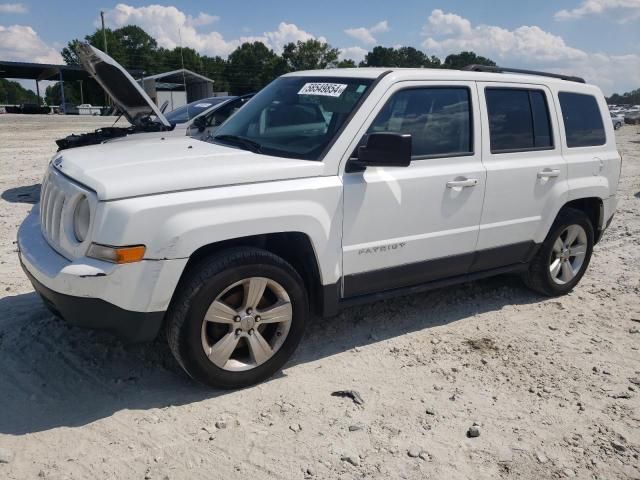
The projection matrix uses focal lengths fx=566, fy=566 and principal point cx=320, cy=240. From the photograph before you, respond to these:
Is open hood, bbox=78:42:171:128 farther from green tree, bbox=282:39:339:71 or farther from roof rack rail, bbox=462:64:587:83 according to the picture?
green tree, bbox=282:39:339:71

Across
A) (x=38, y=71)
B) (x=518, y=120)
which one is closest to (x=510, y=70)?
(x=518, y=120)

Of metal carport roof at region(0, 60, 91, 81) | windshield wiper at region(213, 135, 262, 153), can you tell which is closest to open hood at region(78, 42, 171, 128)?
windshield wiper at region(213, 135, 262, 153)

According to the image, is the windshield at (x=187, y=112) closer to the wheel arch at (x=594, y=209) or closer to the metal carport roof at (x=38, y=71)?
the wheel arch at (x=594, y=209)

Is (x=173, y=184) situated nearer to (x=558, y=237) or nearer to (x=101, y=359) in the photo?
(x=101, y=359)

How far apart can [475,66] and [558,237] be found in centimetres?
166

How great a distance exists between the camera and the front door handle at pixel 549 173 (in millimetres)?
4555

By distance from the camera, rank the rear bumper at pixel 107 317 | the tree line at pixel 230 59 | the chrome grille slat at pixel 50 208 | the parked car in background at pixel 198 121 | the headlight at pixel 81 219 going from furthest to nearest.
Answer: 1. the tree line at pixel 230 59
2. the parked car in background at pixel 198 121
3. the chrome grille slat at pixel 50 208
4. the headlight at pixel 81 219
5. the rear bumper at pixel 107 317

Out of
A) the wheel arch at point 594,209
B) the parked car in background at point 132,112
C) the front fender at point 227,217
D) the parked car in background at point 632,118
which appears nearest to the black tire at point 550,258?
the wheel arch at point 594,209

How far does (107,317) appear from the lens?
301 cm

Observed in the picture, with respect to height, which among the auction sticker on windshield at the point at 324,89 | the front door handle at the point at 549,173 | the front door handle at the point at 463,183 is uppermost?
the auction sticker on windshield at the point at 324,89

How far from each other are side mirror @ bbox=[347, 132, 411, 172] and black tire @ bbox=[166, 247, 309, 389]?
0.82 meters

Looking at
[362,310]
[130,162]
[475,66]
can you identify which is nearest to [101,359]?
[130,162]

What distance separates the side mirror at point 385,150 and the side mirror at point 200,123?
17.2 ft

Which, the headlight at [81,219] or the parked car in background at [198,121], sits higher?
the parked car in background at [198,121]
